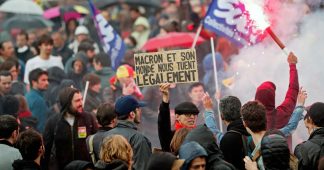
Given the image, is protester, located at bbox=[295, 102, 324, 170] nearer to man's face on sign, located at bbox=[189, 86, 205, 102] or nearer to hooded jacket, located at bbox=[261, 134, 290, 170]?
hooded jacket, located at bbox=[261, 134, 290, 170]

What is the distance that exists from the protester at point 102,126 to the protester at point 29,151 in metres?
1.14

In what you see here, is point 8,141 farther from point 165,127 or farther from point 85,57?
point 85,57

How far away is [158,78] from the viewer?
1212 cm

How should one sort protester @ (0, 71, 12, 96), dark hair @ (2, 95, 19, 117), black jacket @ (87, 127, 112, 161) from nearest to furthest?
1. black jacket @ (87, 127, 112, 161)
2. dark hair @ (2, 95, 19, 117)
3. protester @ (0, 71, 12, 96)

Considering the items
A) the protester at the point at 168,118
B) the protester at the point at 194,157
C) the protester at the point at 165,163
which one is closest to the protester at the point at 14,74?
the protester at the point at 168,118

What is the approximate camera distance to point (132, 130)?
35.8 feet

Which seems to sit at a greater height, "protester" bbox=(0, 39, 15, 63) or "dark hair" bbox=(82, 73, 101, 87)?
"protester" bbox=(0, 39, 15, 63)

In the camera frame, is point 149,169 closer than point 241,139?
Yes

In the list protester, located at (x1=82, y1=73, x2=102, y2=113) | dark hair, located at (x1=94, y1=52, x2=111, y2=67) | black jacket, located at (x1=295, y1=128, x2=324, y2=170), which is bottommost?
black jacket, located at (x1=295, y1=128, x2=324, y2=170)

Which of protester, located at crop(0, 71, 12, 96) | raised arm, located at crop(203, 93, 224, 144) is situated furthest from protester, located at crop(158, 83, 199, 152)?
protester, located at crop(0, 71, 12, 96)

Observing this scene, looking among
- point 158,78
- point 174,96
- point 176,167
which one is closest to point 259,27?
point 158,78

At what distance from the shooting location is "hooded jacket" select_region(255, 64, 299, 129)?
11844 mm

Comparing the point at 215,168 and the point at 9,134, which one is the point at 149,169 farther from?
the point at 9,134

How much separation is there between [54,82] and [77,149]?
559cm
